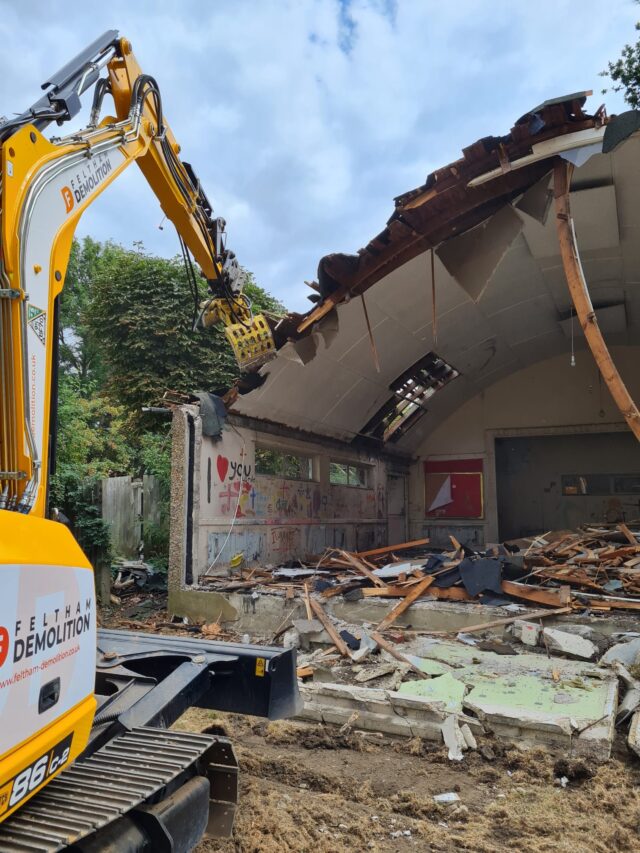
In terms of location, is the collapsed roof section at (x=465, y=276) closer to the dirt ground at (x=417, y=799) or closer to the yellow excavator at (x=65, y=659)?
the yellow excavator at (x=65, y=659)

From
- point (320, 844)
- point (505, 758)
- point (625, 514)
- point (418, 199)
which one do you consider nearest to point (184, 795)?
point (320, 844)

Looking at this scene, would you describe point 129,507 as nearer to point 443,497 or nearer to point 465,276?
point 465,276

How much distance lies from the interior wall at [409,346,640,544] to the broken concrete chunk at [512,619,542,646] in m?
10.6

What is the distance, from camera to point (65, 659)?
265 cm

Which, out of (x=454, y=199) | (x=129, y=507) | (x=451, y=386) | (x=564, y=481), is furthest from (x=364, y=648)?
(x=564, y=481)

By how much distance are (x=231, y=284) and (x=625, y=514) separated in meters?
15.4

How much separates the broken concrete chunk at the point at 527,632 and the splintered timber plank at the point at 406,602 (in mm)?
1578

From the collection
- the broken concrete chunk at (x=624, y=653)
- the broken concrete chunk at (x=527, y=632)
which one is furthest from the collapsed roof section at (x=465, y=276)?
the broken concrete chunk at (x=624, y=653)

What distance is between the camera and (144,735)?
3164 millimetres

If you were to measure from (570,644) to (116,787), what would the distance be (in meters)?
6.10

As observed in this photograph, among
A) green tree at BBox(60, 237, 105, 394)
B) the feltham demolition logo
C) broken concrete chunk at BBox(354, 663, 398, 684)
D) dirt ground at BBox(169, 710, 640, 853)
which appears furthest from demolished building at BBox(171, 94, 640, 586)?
green tree at BBox(60, 237, 105, 394)

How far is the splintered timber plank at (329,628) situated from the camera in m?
7.66

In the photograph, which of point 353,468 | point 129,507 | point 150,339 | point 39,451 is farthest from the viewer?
point 150,339

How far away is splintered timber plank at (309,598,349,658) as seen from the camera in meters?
7.66
